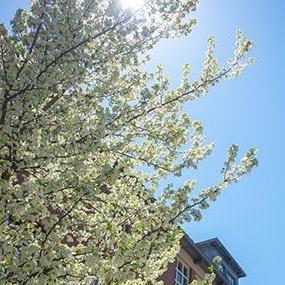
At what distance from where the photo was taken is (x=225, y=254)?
35.8m

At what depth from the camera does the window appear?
88.5 feet

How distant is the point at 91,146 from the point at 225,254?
93.5ft

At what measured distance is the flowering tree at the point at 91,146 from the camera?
8.76m

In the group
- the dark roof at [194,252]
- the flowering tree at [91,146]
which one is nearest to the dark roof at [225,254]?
the dark roof at [194,252]

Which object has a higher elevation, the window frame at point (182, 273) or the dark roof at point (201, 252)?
the dark roof at point (201, 252)

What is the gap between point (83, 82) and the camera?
1023cm

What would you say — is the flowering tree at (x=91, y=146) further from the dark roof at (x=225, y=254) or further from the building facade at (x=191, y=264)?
the dark roof at (x=225, y=254)

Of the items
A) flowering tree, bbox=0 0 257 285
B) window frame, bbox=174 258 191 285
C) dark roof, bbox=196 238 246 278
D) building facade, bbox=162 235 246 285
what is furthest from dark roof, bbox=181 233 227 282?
flowering tree, bbox=0 0 257 285

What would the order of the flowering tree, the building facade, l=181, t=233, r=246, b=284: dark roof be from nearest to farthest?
1. the flowering tree
2. the building facade
3. l=181, t=233, r=246, b=284: dark roof

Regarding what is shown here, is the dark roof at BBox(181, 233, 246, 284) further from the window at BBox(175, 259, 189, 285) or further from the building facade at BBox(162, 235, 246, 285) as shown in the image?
the window at BBox(175, 259, 189, 285)

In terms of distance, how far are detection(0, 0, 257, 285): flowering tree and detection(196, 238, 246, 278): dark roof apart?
23.5m

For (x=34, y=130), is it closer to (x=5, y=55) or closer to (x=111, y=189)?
(x=5, y=55)

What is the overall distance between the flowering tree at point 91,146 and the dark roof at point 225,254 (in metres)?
23.5

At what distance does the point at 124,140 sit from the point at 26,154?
1975mm
